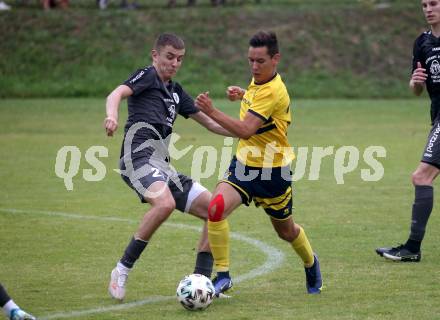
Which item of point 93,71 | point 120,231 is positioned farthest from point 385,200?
point 93,71

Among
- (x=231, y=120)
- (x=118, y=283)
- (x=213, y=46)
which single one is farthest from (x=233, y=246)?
(x=213, y=46)

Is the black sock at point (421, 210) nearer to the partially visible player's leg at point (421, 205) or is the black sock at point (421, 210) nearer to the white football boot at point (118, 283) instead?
the partially visible player's leg at point (421, 205)

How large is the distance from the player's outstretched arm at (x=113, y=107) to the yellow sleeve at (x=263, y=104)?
41.9 inches

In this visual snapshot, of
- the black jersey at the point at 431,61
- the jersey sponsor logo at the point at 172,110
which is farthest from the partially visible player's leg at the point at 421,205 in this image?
the jersey sponsor logo at the point at 172,110

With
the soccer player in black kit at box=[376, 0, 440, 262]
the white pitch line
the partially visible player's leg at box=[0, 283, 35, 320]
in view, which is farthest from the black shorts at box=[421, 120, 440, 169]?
the partially visible player's leg at box=[0, 283, 35, 320]

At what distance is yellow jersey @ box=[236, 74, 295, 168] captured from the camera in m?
7.68

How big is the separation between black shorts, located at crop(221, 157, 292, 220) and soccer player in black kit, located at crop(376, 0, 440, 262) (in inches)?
75.7

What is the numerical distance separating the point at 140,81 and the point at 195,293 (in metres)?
1.94

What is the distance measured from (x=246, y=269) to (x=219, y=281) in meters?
1.20

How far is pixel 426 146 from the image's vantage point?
31.3ft

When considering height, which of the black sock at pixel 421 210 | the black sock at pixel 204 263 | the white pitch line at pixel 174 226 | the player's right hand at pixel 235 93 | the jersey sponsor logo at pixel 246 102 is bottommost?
the white pitch line at pixel 174 226

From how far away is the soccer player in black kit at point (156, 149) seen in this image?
25.7 feet

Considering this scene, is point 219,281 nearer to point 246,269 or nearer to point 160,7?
point 246,269

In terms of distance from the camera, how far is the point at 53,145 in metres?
19.6
